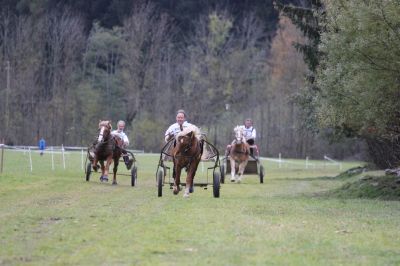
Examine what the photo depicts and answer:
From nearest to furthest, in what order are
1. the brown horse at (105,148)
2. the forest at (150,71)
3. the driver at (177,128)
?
the driver at (177,128) < the brown horse at (105,148) < the forest at (150,71)

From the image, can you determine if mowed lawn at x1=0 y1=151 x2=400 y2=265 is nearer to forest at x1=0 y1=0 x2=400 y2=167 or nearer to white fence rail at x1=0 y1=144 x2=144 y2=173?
white fence rail at x1=0 y1=144 x2=144 y2=173

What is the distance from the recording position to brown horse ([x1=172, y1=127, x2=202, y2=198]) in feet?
66.1

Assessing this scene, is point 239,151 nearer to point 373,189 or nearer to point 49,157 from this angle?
point 373,189

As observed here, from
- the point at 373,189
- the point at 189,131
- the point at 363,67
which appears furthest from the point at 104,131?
the point at 363,67

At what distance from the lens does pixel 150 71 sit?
83.9 meters

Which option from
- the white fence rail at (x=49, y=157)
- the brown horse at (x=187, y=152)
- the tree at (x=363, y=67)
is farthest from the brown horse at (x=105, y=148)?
the tree at (x=363, y=67)

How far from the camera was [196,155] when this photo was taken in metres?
20.4

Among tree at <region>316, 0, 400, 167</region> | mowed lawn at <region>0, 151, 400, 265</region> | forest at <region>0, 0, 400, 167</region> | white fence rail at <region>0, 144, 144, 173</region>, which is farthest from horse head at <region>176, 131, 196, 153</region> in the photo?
forest at <region>0, 0, 400, 167</region>

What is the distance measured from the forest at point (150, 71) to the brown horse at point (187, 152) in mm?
47854

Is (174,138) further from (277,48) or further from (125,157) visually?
(277,48)

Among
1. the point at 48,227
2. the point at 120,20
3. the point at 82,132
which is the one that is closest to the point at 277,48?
the point at 120,20

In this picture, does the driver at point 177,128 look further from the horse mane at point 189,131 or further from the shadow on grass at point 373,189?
the shadow on grass at point 373,189

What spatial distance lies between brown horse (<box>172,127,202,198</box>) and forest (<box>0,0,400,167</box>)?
4785cm

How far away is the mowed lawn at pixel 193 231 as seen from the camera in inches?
419
